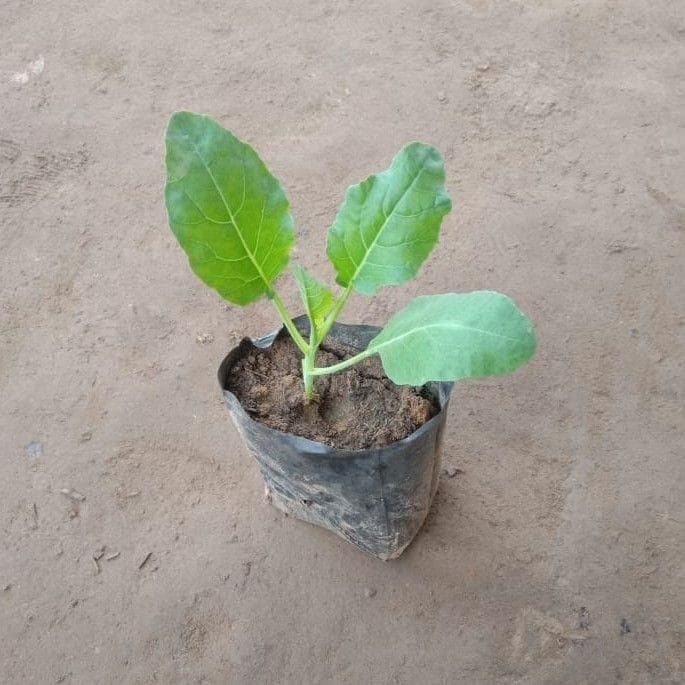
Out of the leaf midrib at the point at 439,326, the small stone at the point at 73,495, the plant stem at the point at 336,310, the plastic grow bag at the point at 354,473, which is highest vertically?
the leaf midrib at the point at 439,326

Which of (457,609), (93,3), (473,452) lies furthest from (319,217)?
(93,3)

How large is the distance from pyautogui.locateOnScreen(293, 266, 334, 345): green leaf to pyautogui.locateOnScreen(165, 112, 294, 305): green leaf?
4cm

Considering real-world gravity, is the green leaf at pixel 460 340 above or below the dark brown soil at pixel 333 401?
above

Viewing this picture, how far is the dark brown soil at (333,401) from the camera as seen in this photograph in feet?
4.11

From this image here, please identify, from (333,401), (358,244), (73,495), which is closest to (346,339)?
(333,401)

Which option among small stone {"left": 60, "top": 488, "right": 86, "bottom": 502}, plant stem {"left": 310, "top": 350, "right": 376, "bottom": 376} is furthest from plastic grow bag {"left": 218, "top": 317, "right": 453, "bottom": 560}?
small stone {"left": 60, "top": 488, "right": 86, "bottom": 502}

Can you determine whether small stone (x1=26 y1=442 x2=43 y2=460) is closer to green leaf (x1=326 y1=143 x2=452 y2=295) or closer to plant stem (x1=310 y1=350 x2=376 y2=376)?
plant stem (x1=310 y1=350 x2=376 y2=376)

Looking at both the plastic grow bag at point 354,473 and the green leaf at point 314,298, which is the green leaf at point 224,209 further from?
the plastic grow bag at point 354,473

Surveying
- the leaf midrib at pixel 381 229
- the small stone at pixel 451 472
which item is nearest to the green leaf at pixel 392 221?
the leaf midrib at pixel 381 229

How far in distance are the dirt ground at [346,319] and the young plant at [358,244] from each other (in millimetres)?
585

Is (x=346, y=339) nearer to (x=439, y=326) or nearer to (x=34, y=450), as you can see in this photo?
(x=439, y=326)

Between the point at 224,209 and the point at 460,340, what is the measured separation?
39 centimetres

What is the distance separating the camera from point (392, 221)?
44.5 inches

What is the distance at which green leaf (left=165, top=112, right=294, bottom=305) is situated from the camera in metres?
1.03
